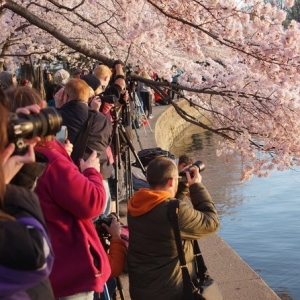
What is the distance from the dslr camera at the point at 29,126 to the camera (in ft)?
6.38

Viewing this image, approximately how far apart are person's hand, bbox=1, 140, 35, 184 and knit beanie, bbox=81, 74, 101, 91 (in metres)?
3.28

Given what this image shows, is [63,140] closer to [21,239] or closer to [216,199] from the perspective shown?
[21,239]

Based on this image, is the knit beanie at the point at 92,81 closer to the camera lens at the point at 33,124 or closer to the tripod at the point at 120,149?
the tripod at the point at 120,149

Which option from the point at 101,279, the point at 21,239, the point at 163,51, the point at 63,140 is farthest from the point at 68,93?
the point at 163,51

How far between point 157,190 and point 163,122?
673 inches

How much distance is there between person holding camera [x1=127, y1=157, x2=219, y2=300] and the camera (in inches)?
143

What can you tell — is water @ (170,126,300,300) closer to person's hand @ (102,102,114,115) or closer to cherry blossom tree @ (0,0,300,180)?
cherry blossom tree @ (0,0,300,180)

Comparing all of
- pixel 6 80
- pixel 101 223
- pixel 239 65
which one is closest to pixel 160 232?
pixel 101 223

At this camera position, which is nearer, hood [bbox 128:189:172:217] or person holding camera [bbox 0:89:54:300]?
person holding camera [bbox 0:89:54:300]

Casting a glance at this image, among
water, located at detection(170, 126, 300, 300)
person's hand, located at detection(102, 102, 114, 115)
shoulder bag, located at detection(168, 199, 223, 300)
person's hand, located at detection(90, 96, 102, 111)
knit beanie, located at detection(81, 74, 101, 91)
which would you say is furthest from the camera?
water, located at detection(170, 126, 300, 300)

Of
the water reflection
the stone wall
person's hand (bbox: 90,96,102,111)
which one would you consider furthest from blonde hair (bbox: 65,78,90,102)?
the stone wall

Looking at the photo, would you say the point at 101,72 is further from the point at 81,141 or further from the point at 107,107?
the point at 81,141

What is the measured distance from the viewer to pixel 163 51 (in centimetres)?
946

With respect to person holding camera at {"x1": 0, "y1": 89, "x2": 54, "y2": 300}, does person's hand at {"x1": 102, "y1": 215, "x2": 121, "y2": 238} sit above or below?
below
